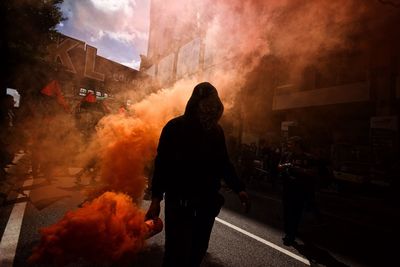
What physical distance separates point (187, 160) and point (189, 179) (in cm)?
16

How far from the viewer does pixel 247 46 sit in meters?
12.6

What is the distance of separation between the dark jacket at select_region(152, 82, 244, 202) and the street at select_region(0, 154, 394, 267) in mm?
1515

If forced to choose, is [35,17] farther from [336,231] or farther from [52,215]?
[336,231]

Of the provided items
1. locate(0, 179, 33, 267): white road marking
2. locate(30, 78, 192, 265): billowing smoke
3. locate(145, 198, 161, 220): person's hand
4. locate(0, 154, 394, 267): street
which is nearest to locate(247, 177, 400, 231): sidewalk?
locate(0, 154, 394, 267): street

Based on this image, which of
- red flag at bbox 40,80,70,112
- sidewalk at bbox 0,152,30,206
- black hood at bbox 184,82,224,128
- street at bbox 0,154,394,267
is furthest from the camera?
red flag at bbox 40,80,70,112

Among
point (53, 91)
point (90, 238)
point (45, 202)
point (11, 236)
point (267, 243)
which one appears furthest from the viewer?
point (53, 91)

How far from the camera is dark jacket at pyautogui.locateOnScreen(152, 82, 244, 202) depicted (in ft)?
7.68

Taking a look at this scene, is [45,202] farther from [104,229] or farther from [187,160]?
[187,160]

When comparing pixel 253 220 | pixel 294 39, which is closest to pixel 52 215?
pixel 253 220

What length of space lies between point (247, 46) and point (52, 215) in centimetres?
1059

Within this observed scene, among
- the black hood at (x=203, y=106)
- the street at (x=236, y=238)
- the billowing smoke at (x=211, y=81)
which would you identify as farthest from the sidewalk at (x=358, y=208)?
the black hood at (x=203, y=106)

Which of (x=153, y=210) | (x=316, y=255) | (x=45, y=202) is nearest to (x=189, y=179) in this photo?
(x=153, y=210)

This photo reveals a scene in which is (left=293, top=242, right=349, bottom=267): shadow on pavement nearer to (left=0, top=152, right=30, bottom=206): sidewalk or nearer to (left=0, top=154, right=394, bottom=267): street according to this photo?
(left=0, top=154, right=394, bottom=267): street

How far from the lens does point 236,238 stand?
178 inches
